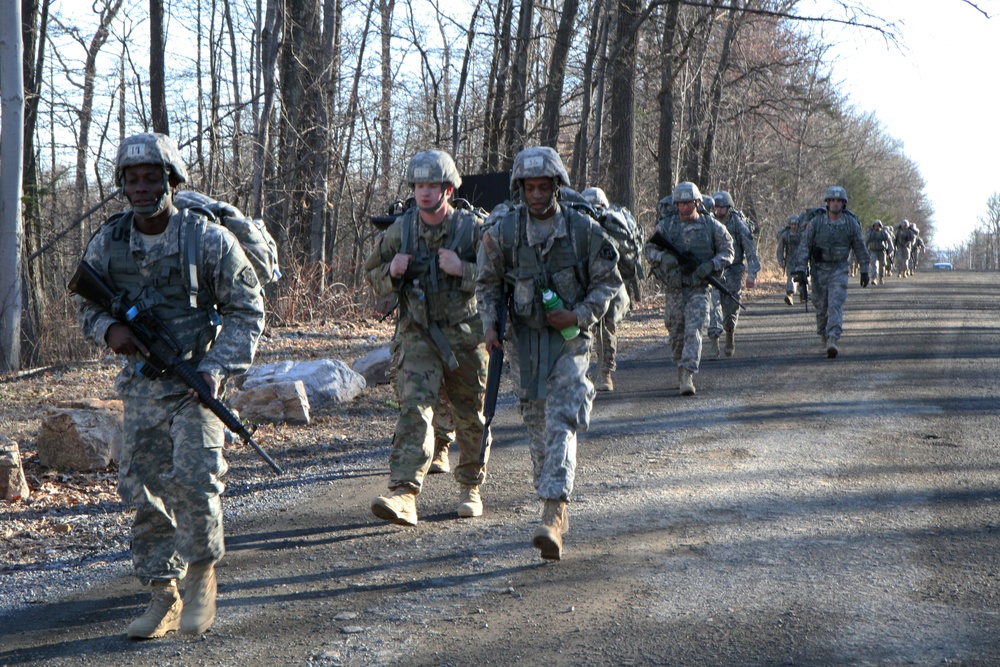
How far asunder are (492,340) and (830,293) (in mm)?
8457

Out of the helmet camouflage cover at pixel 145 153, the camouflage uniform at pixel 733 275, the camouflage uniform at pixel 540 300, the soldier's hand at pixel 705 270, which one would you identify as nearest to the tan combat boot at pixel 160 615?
the helmet camouflage cover at pixel 145 153

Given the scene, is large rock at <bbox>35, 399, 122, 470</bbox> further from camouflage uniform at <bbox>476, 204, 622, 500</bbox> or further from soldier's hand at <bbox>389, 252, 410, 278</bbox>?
camouflage uniform at <bbox>476, 204, 622, 500</bbox>

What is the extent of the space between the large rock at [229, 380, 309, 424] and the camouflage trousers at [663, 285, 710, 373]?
3818mm

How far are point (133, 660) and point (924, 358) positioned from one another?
10.9m

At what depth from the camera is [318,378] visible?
30.1 ft

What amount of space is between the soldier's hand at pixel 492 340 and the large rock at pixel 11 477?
332 centimetres

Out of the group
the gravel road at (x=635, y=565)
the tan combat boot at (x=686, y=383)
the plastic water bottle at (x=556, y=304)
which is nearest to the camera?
the gravel road at (x=635, y=565)

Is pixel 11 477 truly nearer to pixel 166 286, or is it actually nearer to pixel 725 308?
pixel 166 286

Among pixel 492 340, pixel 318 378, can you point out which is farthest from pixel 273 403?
pixel 492 340

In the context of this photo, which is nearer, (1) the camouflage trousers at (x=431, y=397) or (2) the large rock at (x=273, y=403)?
(1) the camouflage trousers at (x=431, y=397)

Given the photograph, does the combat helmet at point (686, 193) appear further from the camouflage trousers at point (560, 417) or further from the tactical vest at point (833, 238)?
the camouflage trousers at point (560, 417)

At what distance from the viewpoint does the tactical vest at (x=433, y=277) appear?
550 cm

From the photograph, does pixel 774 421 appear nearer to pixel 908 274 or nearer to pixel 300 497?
pixel 300 497

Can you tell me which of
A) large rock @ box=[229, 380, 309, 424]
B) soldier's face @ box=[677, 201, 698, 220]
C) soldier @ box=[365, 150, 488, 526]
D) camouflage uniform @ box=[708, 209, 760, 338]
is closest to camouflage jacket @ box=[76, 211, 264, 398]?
soldier @ box=[365, 150, 488, 526]
